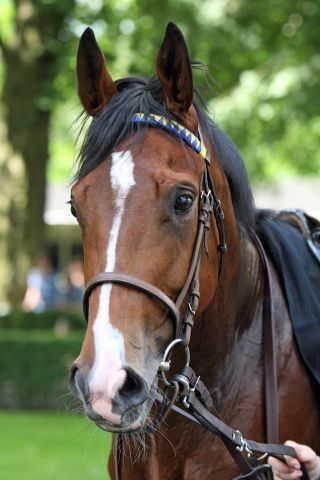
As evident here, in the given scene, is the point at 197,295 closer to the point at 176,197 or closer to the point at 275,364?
the point at 176,197

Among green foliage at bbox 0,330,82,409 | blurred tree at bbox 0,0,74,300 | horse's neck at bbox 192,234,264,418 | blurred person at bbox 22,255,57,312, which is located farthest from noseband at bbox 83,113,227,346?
blurred person at bbox 22,255,57,312

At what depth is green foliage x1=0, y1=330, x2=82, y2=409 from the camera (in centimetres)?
1270

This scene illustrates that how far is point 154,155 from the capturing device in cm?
330

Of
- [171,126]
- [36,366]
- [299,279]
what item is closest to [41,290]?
[36,366]

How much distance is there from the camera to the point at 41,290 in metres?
17.7

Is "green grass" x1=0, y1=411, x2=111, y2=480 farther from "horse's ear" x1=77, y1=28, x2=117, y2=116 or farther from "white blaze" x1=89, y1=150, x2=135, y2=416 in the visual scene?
"white blaze" x1=89, y1=150, x2=135, y2=416

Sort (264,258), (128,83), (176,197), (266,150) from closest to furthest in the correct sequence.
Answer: (176,197) < (128,83) < (264,258) < (266,150)

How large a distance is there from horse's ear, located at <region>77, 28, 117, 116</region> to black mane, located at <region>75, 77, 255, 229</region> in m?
A: 0.08

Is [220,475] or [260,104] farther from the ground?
[260,104]

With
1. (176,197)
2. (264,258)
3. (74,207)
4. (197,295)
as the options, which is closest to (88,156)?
(74,207)

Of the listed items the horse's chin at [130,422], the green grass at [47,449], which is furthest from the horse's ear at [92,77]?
the green grass at [47,449]

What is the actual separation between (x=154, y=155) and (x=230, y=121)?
9.48 meters

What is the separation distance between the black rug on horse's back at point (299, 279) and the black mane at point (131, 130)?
424 mm

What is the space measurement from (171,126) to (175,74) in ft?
0.74
